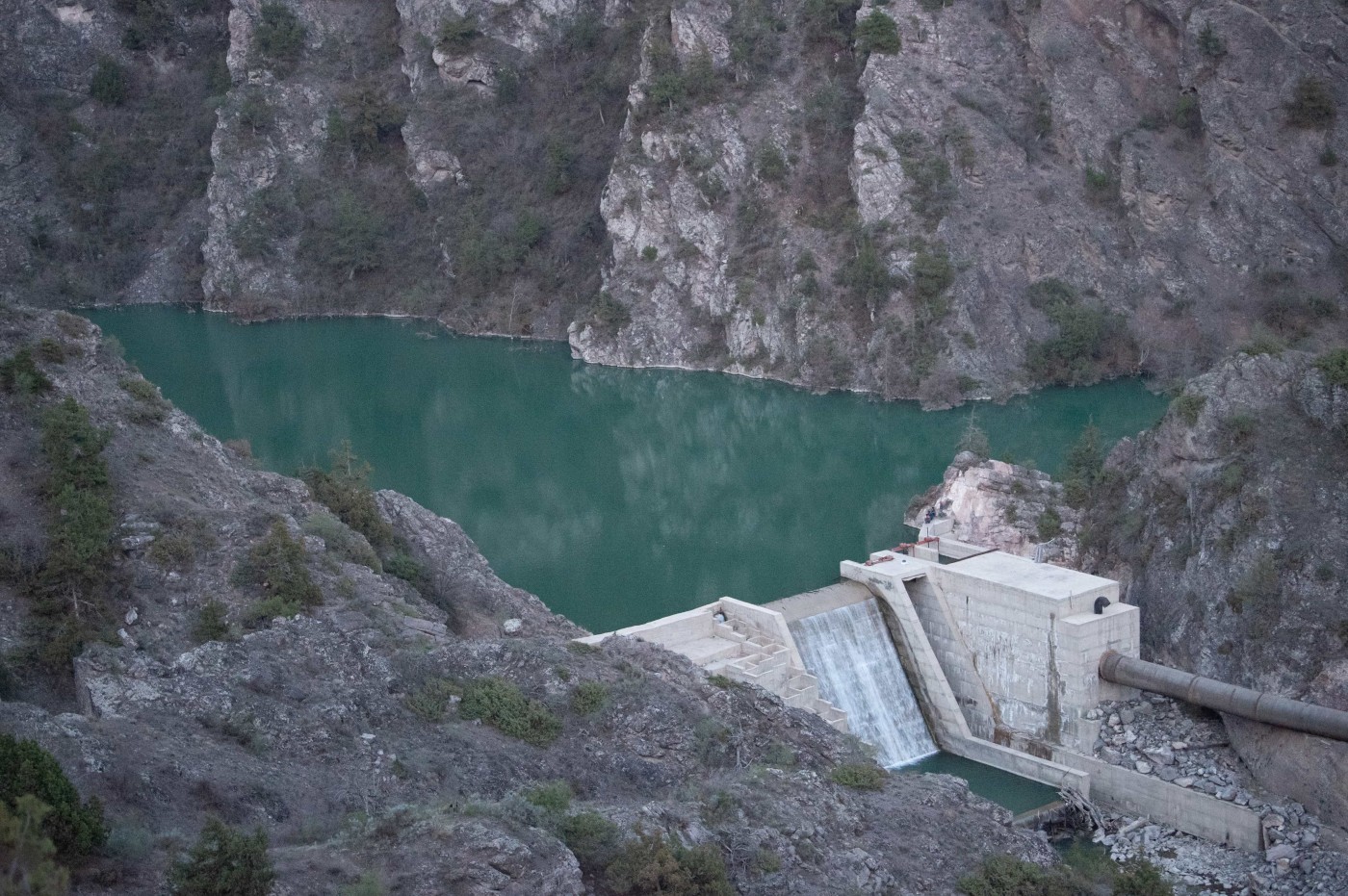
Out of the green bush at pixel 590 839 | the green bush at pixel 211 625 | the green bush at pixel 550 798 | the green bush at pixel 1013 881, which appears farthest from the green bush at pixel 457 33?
the green bush at pixel 590 839

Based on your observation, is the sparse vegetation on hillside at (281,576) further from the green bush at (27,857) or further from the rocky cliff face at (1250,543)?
the rocky cliff face at (1250,543)

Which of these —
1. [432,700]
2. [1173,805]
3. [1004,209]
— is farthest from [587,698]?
[1004,209]

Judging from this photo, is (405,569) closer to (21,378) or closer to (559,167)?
(21,378)

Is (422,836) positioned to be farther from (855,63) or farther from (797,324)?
(855,63)

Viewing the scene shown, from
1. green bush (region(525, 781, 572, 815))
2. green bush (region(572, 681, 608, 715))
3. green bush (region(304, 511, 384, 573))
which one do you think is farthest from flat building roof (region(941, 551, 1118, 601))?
green bush (region(525, 781, 572, 815))

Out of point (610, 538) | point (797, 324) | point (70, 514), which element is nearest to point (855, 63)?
point (797, 324)
